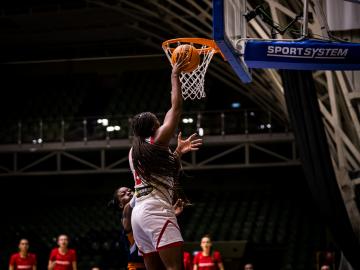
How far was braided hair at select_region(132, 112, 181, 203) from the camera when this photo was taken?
543 centimetres

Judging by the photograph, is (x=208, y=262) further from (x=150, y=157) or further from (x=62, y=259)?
(x=150, y=157)

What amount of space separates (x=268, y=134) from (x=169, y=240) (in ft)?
59.9

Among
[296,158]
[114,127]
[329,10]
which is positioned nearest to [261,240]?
[296,158]

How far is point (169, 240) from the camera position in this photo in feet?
17.3

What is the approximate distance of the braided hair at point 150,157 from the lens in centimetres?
543

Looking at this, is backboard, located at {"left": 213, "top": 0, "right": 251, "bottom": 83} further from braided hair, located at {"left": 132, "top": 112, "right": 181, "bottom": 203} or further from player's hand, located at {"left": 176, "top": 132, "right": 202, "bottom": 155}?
braided hair, located at {"left": 132, "top": 112, "right": 181, "bottom": 203}

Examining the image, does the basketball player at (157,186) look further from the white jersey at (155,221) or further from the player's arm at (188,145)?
the player's arm at (188,145)

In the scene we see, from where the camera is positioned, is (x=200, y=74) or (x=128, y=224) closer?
(x=128, y=224)

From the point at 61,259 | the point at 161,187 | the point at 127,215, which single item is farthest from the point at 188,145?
the point at 61,259

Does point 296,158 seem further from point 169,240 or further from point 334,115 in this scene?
point 169,240

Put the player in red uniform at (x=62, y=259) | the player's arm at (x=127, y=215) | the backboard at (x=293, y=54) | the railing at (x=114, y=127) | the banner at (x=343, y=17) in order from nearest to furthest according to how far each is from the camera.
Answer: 1. the player's arm at (x=127, y=215)
2. the backboard at (x=293, y=54)
3. the banner at (x=343, y=17)
4. the player in red uniform at (x=62, y=259)
5. the railing at (x=114, y=127)

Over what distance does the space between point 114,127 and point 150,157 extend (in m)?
19.1

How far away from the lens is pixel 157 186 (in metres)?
5.48

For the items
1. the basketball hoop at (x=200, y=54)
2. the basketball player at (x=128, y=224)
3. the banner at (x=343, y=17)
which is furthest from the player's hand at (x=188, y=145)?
the banner at (x=343, y=17)
